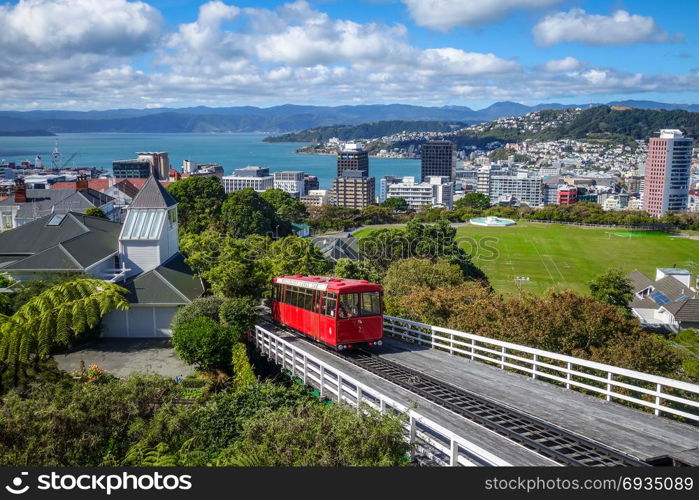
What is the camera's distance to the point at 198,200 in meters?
68.2

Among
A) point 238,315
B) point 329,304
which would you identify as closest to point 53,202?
point 238,315

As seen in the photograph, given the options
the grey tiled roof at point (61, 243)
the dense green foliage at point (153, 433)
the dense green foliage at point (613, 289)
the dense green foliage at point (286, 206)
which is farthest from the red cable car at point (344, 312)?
the dense green foliage at point (286, 206)

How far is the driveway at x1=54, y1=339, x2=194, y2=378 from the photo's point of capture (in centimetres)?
2233

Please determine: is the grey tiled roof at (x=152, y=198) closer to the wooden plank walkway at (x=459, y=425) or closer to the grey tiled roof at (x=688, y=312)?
the wooden plank walkway at (x=459, y=425)

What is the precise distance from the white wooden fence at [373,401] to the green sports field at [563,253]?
39.8 m

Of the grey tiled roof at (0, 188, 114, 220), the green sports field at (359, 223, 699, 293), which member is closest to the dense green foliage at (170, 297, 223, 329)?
the grey tiled roof at (0, 188, 114, 220)

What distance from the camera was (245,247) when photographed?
2939 centimetres

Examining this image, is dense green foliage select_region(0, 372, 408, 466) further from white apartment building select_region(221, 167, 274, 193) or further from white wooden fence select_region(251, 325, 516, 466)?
white apartment building select_region(221, 167, 274, 193)

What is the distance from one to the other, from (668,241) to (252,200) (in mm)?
65984

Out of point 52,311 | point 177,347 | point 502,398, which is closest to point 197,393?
point 177,347

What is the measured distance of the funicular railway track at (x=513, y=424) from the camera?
970 cm

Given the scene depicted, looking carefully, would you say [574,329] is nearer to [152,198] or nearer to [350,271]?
[350,271]

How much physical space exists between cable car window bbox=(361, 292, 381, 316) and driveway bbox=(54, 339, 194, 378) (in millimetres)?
8189

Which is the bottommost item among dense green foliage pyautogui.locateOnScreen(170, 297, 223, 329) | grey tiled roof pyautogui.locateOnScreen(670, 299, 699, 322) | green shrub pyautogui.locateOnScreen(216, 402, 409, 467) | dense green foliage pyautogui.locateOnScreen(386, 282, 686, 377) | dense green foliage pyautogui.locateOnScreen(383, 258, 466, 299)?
grey tiled roof pyautogui.locateOnScreen(670, 299, 699, 322)
